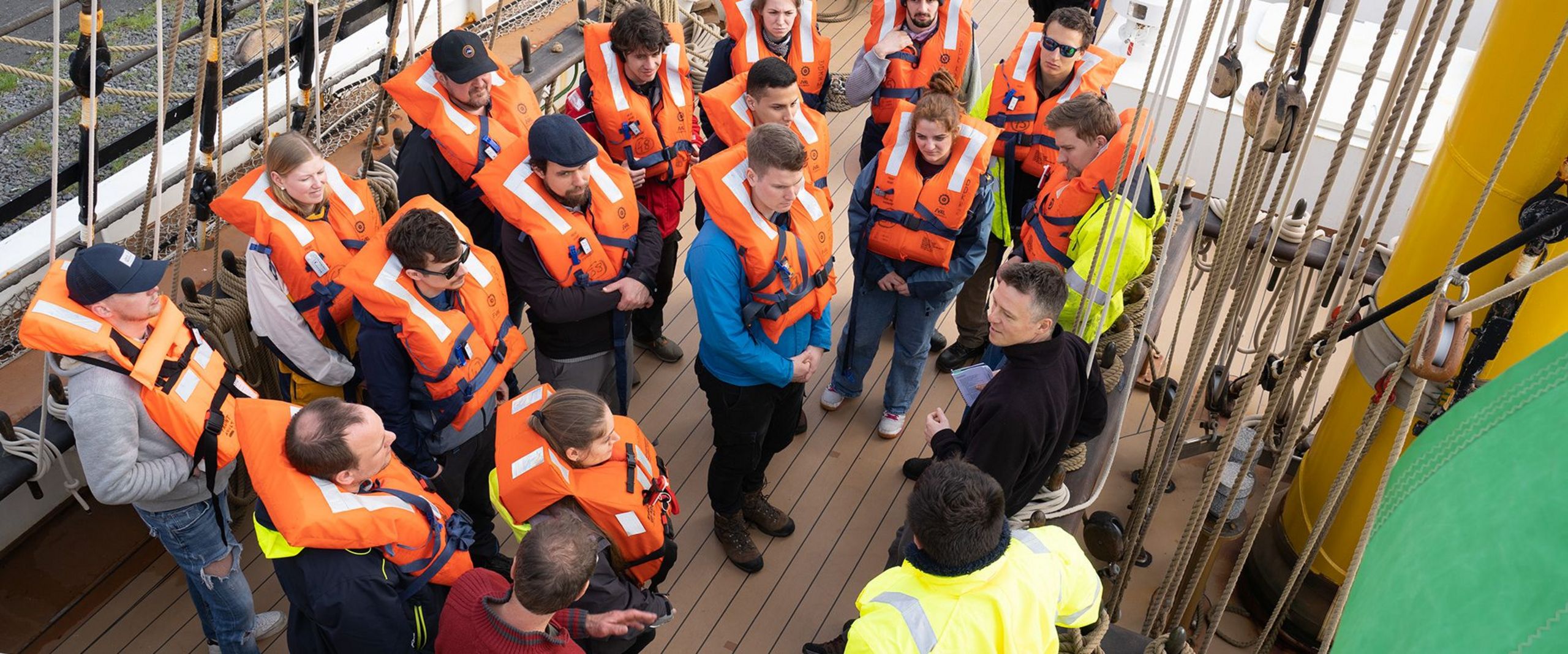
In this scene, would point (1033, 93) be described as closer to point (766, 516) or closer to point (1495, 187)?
point (1495, 187)

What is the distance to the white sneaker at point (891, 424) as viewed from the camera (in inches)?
164

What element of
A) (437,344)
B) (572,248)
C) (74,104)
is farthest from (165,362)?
(74,104)

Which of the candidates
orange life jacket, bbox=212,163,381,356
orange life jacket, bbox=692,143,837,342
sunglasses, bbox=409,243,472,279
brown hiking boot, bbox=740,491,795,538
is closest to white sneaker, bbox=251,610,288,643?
orange life jacket, bbox=212,163,381,356

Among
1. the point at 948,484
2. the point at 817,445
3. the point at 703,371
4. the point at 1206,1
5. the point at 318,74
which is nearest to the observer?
the point at 948,484

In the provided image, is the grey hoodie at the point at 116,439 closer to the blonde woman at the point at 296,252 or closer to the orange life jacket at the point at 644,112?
the blonde woman at the point at 296,252

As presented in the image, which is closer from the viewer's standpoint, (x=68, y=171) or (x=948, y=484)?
(x=948, y=484)

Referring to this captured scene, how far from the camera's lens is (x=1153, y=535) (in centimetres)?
407

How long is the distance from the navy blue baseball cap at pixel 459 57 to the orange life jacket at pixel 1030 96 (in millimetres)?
1876

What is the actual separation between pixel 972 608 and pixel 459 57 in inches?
100.0

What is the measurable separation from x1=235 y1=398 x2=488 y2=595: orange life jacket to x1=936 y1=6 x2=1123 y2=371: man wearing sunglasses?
230 cm

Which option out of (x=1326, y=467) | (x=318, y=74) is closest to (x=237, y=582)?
(x=318, y=74)

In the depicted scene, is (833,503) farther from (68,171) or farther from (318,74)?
(68,171)

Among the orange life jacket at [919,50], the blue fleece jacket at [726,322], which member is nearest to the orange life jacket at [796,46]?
the orange life jacket at [919,50]

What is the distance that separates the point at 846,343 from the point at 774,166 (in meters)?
1.25
